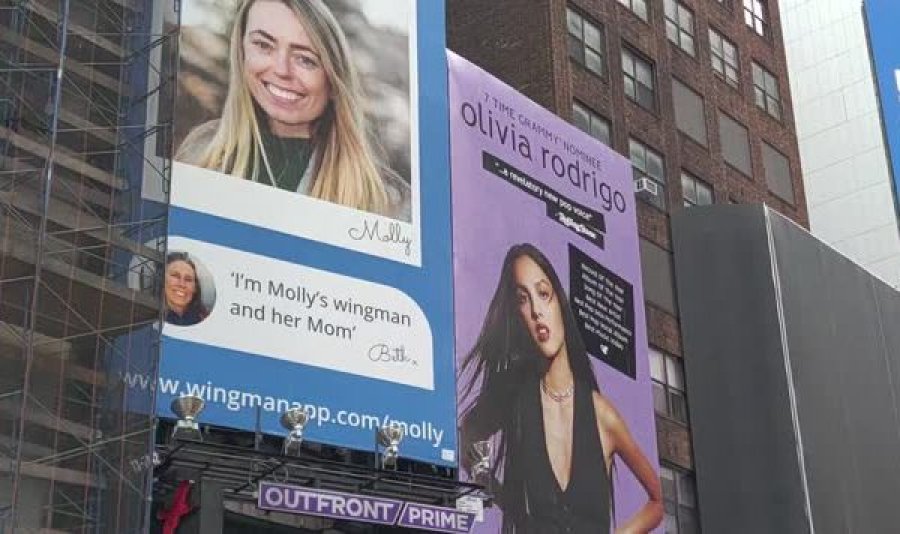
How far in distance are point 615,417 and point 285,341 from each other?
9.98m

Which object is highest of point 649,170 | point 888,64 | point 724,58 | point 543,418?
point 888,64

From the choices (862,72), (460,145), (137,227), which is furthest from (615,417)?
(862,72)

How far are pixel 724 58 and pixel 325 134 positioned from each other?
2158cm

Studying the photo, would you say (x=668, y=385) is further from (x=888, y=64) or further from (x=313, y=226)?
(x=888, y=64)

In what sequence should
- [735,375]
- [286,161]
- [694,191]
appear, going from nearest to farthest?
[286,161]
[735,375]
[694,191]

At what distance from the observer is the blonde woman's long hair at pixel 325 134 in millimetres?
29344

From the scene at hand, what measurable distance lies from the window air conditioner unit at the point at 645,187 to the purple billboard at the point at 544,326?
2.06 meters

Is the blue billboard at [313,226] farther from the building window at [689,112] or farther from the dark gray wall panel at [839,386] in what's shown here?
the building window at [689,112]

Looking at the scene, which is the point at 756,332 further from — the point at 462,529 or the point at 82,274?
the point at 82,274

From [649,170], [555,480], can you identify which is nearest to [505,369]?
[555,480]

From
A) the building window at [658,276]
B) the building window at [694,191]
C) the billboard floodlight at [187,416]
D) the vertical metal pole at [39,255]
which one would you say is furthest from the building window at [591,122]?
the vertical metal pole at [39,255]

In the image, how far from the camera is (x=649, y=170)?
1657 inches
